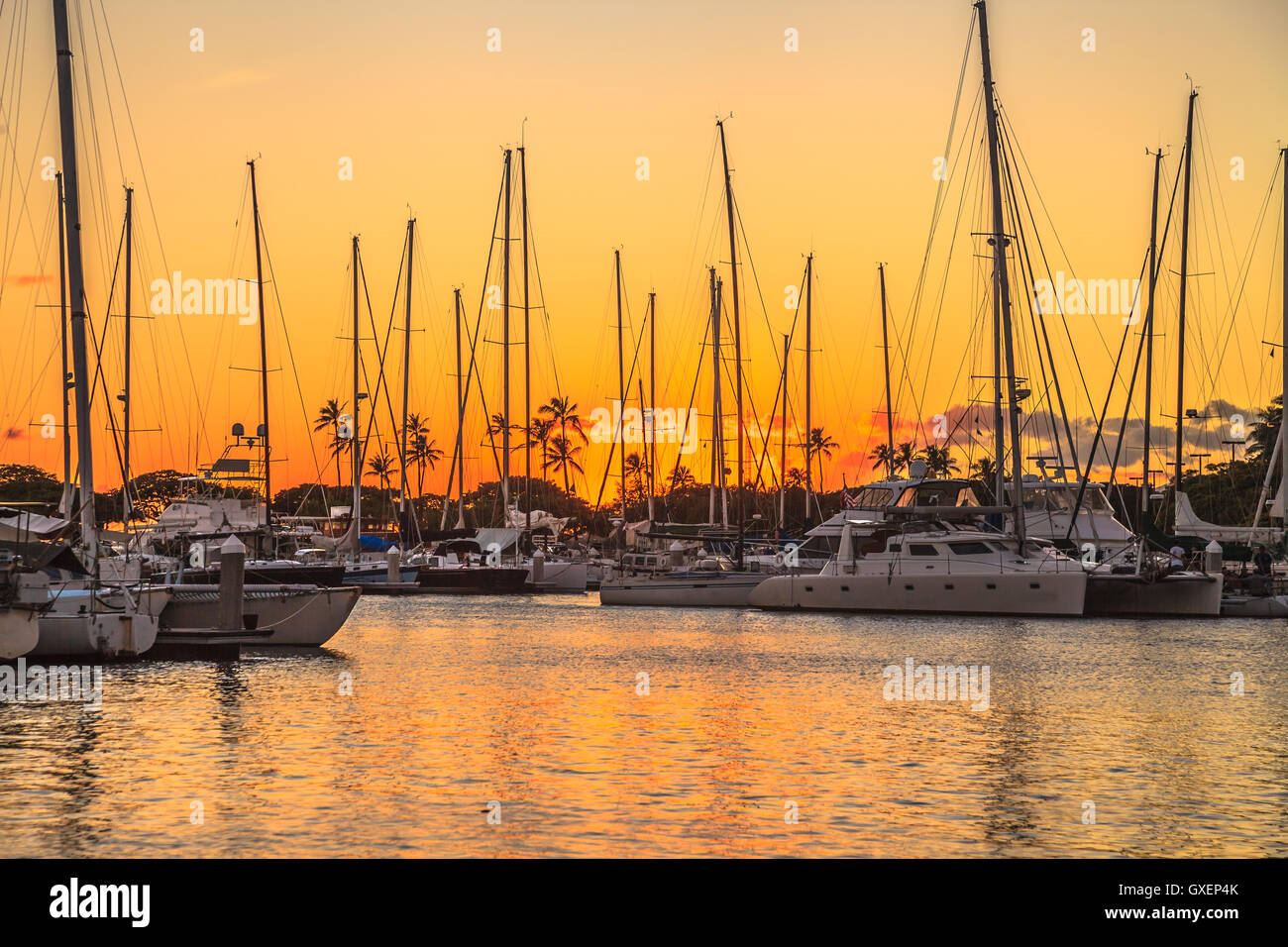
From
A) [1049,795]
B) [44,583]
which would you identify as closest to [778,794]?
[1049,795]

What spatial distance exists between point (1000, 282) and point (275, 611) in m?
31.3

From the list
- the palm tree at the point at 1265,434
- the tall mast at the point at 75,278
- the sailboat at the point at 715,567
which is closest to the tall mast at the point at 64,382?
the tall mast at the point at 75,278

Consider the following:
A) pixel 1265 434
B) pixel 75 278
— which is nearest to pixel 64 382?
pixel 75 278

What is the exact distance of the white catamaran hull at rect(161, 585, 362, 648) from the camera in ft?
119

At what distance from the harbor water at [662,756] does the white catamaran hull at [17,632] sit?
4.94 ft

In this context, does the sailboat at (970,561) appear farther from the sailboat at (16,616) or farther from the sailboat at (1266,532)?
the sailboat at (16,616)

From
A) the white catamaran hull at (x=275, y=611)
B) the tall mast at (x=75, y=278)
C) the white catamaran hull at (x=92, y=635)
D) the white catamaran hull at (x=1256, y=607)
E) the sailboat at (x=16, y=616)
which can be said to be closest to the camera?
the sailboat at (x=16, y=616)

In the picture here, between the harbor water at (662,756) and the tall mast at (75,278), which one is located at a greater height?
the tall mast at (75,278)

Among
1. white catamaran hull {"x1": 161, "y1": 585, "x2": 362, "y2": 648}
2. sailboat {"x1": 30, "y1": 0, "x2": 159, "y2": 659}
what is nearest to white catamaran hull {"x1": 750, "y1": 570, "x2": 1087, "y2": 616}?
white catamaran hull {"x1": 161, "y1": 585, "x2": 362, "y2": 648}

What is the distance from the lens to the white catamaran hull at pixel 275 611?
36125mm

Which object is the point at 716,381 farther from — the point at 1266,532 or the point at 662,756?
the point at 662,756

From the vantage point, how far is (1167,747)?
23.7 m
